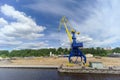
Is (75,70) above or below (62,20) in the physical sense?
below

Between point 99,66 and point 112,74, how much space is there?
18.6ft

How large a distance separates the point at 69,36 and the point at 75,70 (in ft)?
60.0

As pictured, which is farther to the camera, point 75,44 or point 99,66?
point 75,44

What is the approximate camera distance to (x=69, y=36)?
7094 cm

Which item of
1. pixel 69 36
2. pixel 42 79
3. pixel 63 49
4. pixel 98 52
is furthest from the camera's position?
pixel 63 49

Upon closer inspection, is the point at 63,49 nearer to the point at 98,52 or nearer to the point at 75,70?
the point at 98,52

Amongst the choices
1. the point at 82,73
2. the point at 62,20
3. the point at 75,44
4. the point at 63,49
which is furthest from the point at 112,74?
the point at 63,49

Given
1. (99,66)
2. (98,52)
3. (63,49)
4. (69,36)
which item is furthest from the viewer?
(63,49)

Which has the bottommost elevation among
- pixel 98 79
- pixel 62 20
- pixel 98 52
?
pixel 98 79

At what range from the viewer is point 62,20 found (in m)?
74.9

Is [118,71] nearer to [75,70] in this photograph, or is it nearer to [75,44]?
[75,70]

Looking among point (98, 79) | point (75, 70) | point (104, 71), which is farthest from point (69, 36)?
point (98, 79)

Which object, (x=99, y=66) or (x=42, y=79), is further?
(x=99, y=66)

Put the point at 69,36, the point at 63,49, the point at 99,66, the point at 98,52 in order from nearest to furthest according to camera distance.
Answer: the point at 99,66, the point at 69,36, the point at 98,52, the point at 63,49
